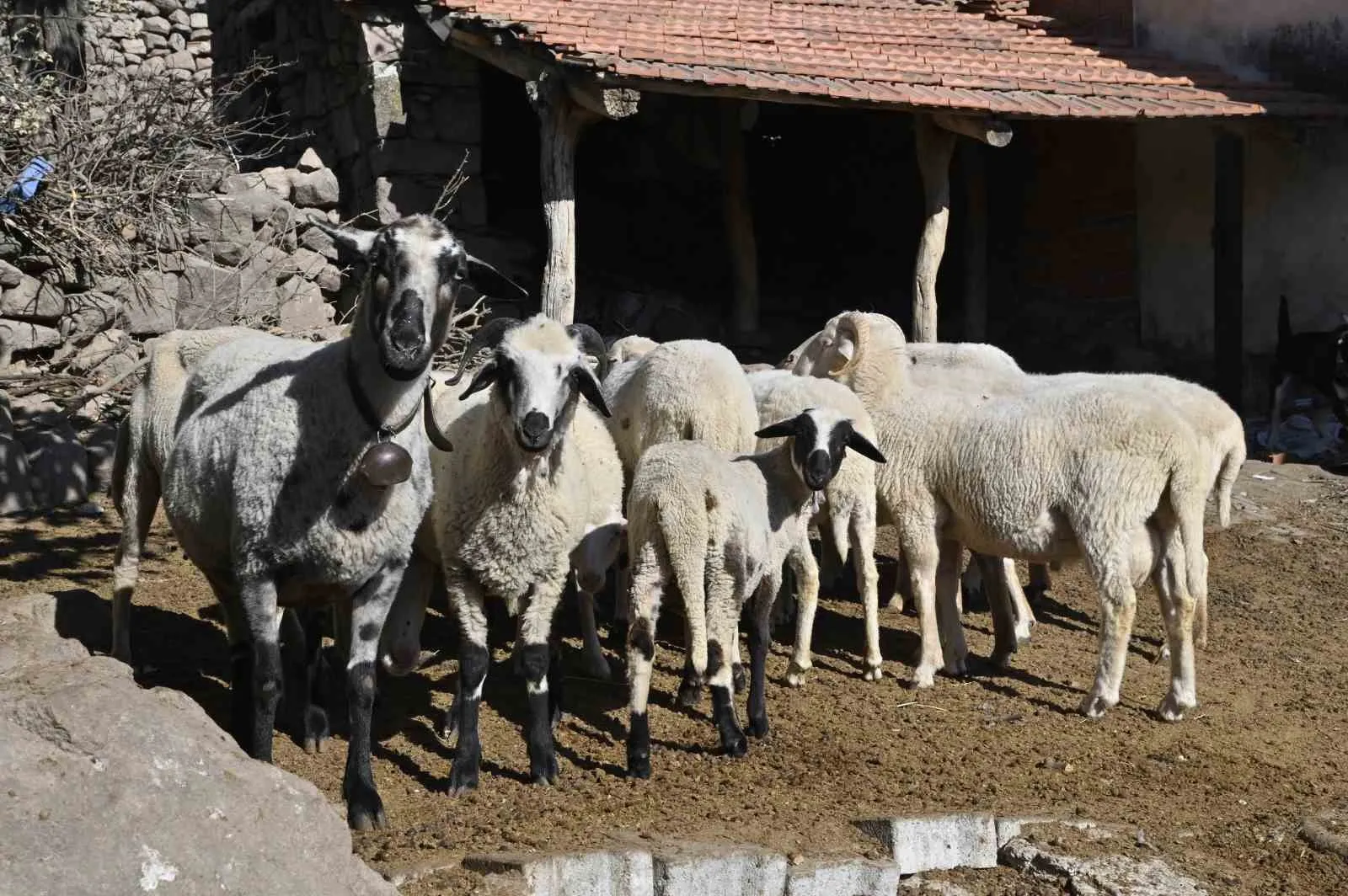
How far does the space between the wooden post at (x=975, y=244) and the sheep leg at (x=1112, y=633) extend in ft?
30.2

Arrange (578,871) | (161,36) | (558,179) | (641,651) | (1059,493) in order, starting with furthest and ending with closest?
(161,36) → (558,179) → (1059,493) → (641,651) → (578,871)

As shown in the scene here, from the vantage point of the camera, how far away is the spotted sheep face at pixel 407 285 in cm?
550

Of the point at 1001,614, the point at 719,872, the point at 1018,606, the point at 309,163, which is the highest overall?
the point at 309,163

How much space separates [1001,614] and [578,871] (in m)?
3.99

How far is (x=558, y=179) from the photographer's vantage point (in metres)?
12.2

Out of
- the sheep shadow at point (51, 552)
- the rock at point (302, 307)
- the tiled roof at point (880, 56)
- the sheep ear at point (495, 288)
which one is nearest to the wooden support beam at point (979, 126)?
the tiled roof at point (880, 56)

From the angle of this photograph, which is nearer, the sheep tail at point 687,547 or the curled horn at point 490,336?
the curled horn at point 490,336

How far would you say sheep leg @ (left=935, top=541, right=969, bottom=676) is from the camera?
834 centimetres

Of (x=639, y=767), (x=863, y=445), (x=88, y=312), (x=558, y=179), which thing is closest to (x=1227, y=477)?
(x=863, y=445)

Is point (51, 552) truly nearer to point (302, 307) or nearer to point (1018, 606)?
point (302, 307)

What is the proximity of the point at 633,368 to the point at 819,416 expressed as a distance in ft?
5.55

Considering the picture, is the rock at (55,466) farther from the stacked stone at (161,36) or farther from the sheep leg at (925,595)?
the stacked stone at (161,36)

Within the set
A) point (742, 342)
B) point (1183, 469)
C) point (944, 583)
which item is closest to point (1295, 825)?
point (1183, 469)

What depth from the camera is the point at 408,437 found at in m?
5.84
